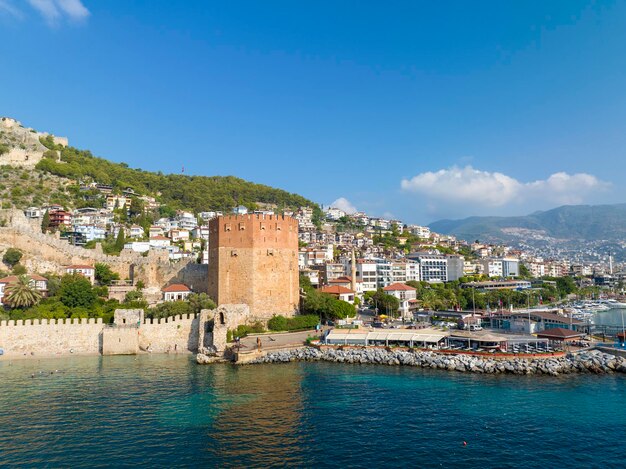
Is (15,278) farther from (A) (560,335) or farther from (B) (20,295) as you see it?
(A) (560,335)

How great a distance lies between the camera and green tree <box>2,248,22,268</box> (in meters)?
31.8

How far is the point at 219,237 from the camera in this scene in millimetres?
27078

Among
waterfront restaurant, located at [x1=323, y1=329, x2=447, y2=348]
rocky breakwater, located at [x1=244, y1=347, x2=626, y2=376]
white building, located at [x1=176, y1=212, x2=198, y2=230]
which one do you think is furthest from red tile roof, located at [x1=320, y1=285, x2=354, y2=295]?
white building, located at [x1=176, y1=212, x2=198, y2=230]

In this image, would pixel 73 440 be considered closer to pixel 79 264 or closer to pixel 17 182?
pixel 79 264

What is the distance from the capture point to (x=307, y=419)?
13062 millimetres

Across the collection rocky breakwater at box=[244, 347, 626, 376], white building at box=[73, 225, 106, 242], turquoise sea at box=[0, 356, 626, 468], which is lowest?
turquoise sea at box=[0, 356, 626, 468]

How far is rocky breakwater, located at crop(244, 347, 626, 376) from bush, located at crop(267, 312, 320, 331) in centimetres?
378

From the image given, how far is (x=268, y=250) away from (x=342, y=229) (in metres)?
62.6

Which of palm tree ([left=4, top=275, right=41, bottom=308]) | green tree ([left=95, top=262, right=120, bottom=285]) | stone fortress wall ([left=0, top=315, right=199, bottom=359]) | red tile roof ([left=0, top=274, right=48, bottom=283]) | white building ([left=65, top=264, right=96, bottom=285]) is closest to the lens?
stone fortress wall ([left=0, top=315, right=199, bottom=359])

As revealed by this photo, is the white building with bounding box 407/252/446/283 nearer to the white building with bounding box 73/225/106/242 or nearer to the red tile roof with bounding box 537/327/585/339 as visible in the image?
the red tile roof with bounding box 537/327/585/339

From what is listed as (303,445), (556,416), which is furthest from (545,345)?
(303,445)

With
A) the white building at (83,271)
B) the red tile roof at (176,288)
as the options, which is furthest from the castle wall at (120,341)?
the white building at (83,271)

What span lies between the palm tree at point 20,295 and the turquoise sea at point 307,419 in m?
7.14

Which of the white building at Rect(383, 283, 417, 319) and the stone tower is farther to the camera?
the white building at Rect(383, 283, 417, 319)
